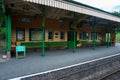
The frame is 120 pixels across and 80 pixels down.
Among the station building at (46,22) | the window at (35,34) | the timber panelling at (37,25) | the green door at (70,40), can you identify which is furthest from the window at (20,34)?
the green door at (70,40)

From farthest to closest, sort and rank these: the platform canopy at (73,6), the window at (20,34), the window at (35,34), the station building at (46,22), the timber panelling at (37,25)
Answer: the window at (35,34)
the window at (20,34)
the timber panelling at (37,25)
the station building at (46,22)
the platform canopy at (73,6)

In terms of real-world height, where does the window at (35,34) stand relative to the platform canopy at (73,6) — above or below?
below

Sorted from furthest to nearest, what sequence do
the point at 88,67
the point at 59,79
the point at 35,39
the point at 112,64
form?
the point at 35,39 → the point at 112,64 → the point at 88,67 → the point at 59,79

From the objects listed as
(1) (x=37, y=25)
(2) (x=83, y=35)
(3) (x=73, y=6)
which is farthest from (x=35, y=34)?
(2) (x=83, y=35)

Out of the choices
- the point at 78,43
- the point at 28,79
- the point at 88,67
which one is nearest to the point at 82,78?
the point at 88,67

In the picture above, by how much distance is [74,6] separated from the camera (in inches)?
340

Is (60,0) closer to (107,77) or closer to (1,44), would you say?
(107,77)

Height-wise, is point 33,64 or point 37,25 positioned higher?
point 37,25

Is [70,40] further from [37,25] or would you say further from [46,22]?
[37,25]

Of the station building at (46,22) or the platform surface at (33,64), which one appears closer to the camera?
the platform surface at (33,64)

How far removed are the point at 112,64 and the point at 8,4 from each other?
7.03 metres

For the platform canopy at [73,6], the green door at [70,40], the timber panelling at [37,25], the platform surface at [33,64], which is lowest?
the platform surface at [33,64]

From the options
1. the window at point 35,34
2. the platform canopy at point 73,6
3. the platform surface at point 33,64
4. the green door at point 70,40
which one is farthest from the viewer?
the green door at point 70,40

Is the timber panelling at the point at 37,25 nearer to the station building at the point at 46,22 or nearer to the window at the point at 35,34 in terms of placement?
the station building at the point at 46,22
